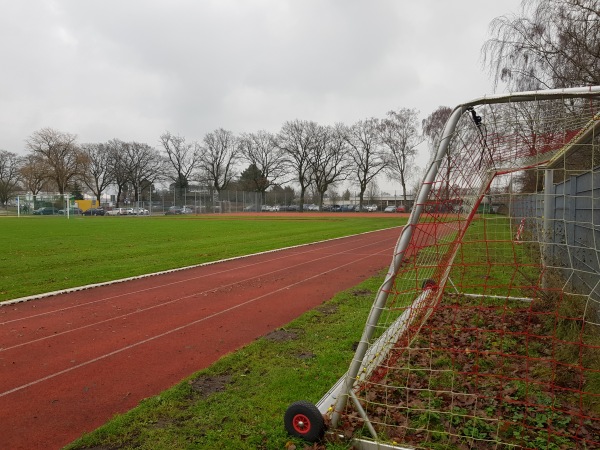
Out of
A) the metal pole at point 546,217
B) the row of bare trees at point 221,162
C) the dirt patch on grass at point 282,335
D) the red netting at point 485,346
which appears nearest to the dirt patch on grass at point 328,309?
the dirt patch on grass at point 282,335

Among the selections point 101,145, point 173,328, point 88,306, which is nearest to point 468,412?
point 173,328

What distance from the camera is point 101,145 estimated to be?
7806cm

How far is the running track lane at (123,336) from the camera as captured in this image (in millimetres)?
3730

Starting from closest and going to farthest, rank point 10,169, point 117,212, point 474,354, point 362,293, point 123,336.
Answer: point 474,354, point 123,336, point 362,293, point 117,212, point 10,169

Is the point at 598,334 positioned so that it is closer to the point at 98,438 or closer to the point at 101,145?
the point at 98,438

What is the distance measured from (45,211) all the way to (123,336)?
65208 millimetres

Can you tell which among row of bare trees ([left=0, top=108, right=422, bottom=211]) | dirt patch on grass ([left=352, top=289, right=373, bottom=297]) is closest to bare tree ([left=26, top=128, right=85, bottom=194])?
row of bare trees ([left=0, top=108, right=422, bottom=211])

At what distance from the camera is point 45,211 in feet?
200

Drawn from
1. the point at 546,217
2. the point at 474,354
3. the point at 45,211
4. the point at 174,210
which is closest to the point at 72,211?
the point at 45,211

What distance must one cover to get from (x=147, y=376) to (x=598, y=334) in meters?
4.97

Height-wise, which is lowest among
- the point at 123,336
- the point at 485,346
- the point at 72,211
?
the point at 123,336

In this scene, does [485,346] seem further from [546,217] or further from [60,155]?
[60,155]

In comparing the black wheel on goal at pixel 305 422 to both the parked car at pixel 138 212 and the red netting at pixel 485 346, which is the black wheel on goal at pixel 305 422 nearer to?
the red netting at pixel 485 346

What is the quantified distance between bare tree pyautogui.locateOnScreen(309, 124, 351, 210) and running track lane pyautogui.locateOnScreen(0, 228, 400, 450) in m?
54.8
